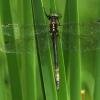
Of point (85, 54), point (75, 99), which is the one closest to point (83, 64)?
point (85, 54)

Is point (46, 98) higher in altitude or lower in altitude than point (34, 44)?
lower

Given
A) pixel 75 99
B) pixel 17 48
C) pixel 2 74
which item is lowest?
pixel 75 99

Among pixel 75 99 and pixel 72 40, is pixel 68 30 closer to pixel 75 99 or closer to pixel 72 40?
pixel 72 40

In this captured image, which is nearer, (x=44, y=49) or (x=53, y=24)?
(x=44, y=49)

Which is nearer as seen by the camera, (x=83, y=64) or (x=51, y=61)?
(x=51, y=61)
